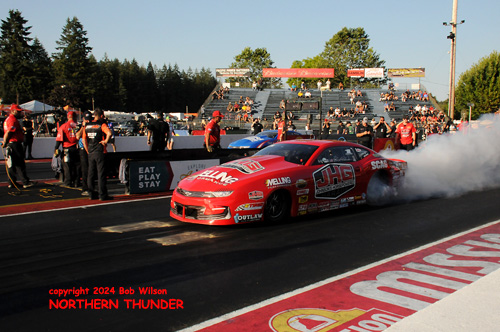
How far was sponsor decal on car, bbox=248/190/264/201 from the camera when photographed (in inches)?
249

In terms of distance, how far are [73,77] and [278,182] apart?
3381 inches

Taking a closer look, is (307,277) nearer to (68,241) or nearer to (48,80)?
(68,241)

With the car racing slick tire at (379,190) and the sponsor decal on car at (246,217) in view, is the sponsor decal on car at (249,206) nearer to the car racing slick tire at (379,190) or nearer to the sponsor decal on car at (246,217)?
the sponsor decal on car at (246,217)

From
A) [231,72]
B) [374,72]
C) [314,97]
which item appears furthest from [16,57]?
[374,72]

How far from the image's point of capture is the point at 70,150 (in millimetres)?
10203

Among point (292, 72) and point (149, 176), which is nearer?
point (149, 176)

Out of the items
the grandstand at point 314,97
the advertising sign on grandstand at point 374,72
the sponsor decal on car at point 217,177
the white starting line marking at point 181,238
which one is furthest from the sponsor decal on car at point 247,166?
the advertising sign on grandstand at point 374,72

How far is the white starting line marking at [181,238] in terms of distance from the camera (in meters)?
5.74

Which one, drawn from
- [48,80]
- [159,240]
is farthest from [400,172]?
[48,80]

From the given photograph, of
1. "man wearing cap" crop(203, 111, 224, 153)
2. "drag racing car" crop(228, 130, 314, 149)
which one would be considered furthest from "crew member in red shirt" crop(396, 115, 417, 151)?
"man wearing cap" crop(203, 111, 224, 153)

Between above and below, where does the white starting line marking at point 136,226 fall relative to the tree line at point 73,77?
below

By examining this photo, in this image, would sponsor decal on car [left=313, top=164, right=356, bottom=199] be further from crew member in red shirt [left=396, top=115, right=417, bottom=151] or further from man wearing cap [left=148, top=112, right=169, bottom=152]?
crew member in red shirt [left=396, top=115, right=417, bottom=151]

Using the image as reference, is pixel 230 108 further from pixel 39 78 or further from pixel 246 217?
pixel 39 78

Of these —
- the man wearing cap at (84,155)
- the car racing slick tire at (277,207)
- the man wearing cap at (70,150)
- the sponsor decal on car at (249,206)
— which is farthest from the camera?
the man wearing cap at (70,150)
